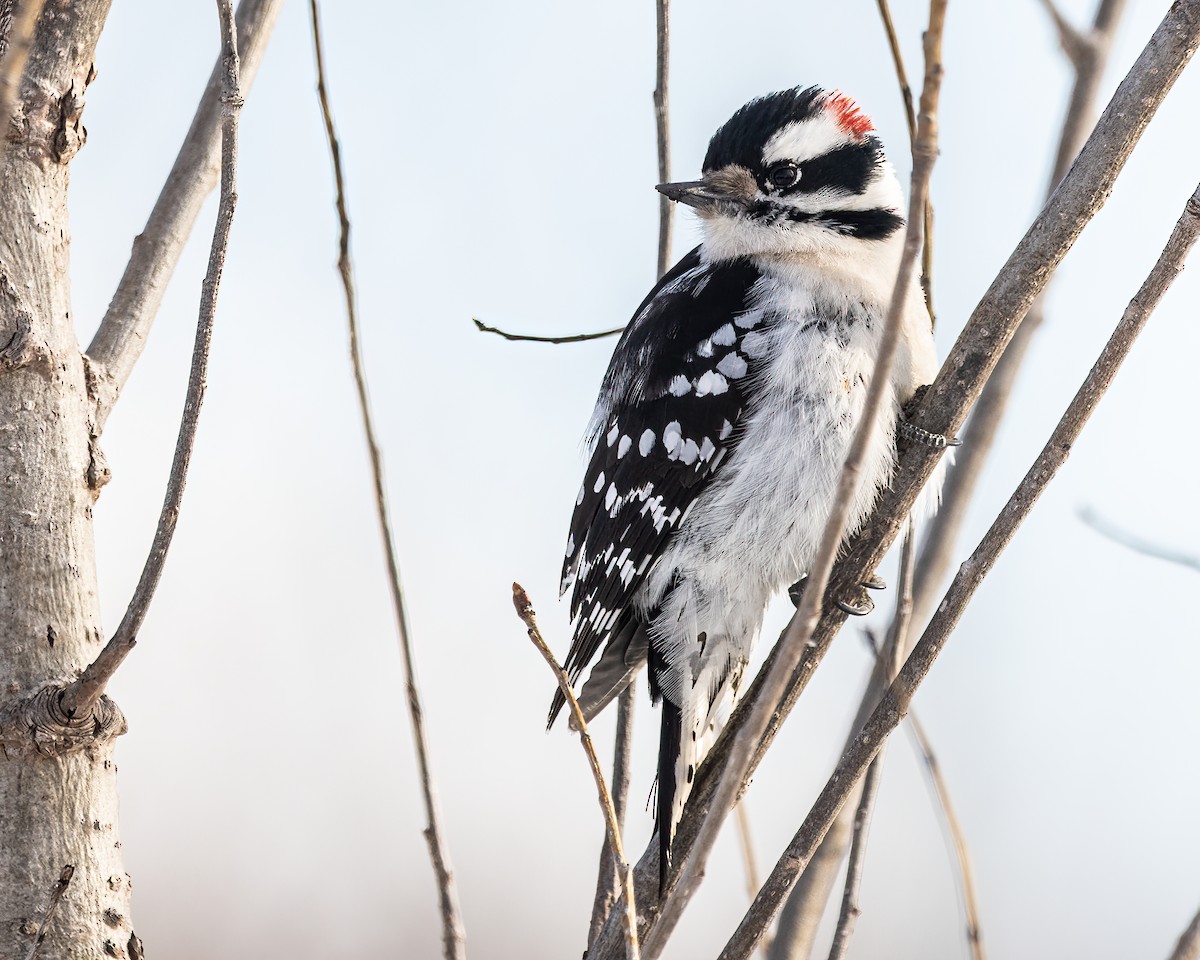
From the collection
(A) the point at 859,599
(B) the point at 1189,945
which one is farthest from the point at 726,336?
(B) the point at 1189,945

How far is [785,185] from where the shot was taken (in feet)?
7.18

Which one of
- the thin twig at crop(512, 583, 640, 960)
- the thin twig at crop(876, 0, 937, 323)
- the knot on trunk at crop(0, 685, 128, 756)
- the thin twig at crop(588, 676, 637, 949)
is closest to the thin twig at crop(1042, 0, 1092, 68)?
the thin twig at crop(876, 0, 937, 323)

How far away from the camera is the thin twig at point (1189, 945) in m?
1.37

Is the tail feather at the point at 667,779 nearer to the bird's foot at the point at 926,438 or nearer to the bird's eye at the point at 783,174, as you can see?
the bird's foot at the point at 926,438

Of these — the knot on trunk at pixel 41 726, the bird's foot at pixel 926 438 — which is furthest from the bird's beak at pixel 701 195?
the knot on trunk at pixel 41 726

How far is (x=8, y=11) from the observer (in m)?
1.46

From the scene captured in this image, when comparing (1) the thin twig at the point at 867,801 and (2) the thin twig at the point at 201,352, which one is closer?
(2) the thin twig at the point at 201,352

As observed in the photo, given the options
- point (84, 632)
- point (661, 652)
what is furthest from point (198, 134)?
point (661, 652)

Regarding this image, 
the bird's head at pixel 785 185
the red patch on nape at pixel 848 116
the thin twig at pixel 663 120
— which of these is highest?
the red patch on nape at pixel 848 116

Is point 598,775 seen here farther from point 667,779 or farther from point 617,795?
point 667,779

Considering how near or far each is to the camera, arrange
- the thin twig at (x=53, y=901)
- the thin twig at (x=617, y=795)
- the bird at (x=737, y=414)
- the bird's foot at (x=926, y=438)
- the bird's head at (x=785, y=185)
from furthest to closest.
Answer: the bird's head at (x=785, y=185) < the bird at (x=737, y=414) < the thin twig at (x=617, y=795) < the bird's foot at (x=926, y=438) < the thin twig at (x=53, y=901)

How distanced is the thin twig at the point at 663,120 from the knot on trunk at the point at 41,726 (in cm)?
108

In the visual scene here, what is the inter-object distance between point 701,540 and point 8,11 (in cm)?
131

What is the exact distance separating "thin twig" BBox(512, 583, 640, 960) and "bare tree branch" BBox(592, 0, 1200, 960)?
15.6 inches
